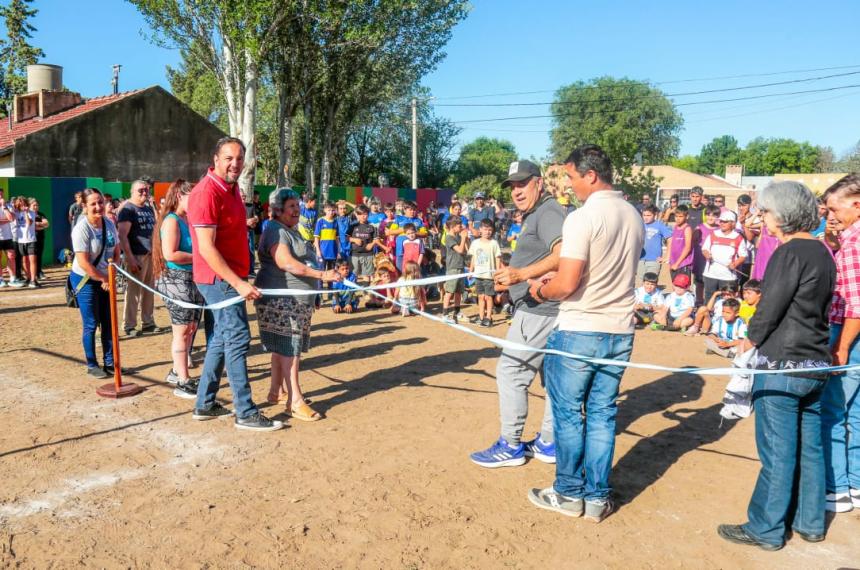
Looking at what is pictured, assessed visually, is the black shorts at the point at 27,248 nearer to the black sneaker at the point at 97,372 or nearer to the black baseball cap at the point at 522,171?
the black sneaker at the point at 97,372

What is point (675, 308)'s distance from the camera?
32.6 ft

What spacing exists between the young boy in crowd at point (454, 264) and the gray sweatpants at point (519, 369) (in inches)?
229

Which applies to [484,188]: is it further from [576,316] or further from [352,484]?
[576,316]

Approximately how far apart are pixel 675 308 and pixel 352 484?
23.8 ft

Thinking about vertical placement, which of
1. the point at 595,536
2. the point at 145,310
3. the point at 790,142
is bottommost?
the point at 595,536

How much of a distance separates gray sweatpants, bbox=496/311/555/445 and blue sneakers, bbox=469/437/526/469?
0.05 m

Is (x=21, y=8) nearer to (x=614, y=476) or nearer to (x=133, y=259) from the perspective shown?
(x=133, y=259)

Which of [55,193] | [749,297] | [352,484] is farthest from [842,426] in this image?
[55,193]

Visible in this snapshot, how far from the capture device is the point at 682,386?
6.59 meters

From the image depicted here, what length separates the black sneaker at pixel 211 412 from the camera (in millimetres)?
5207

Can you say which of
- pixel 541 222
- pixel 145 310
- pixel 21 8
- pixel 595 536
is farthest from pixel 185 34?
pixel 21 8

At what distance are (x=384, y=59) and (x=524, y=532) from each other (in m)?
24.6

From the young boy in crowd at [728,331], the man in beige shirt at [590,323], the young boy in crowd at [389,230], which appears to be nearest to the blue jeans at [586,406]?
the man in beige shirt at [590,323]

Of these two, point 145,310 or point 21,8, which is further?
point 21,8
